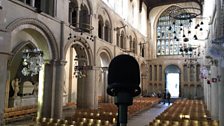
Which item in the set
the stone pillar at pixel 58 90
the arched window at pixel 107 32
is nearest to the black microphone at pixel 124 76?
the stone pillar at pixel 58 90

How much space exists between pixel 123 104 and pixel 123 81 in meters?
0.17

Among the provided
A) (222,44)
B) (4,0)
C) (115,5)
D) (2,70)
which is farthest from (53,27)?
(115,5)

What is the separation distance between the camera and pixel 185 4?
3997 centimetres

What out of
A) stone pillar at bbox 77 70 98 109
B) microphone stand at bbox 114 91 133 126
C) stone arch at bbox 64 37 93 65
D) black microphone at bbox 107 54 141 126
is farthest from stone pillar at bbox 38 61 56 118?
microphone stand at bbox 114 91 133 126

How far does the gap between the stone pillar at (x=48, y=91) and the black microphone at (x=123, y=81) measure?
13276 mm

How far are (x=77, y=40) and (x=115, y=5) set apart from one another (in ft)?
31.4

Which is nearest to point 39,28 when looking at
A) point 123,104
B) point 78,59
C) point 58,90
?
point 58,90

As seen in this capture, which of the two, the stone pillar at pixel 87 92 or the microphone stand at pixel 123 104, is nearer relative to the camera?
the microphone stand at pixel 123 104

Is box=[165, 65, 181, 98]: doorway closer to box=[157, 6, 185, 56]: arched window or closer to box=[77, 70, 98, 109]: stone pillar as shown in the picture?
box=[157, 6, 185, 56]: arched window

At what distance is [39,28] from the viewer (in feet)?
44.5

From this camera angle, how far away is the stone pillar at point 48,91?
47.5 ft

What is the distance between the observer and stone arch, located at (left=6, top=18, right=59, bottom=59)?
11367mm

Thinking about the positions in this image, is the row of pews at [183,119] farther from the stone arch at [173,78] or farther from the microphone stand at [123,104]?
the stone arch at [173,78]

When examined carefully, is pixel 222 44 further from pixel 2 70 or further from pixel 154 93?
pixel 154 93
